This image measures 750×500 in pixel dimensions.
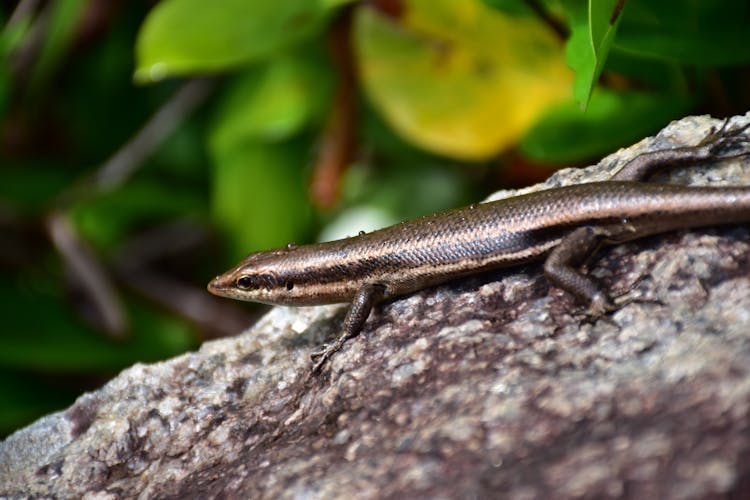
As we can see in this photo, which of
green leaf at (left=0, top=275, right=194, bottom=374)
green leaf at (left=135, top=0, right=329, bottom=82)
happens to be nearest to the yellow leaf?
green leaf at (left=135, top=0, right=329, bottom=82)

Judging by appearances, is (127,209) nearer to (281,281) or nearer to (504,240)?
(281,281)

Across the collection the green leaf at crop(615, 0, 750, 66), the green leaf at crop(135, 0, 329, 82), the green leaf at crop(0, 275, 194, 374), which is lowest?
the green leaf at crop(0, 275, 194, 374)

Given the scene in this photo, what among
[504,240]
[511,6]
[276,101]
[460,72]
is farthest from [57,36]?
[504,240]

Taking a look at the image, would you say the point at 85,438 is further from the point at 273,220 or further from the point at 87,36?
the point at 87,36

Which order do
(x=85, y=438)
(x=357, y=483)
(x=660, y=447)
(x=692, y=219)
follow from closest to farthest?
(x=660, y=447) < (x=357, y=483) < (x=692, y=219) < (x=85, y=438)

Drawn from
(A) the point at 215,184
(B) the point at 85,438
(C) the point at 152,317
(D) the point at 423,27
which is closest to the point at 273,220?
(A) the point at 215,184

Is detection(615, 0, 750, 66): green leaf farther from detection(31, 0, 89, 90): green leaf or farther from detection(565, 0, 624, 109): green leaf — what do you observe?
detection(31, 0, 89, 90): green leaf
